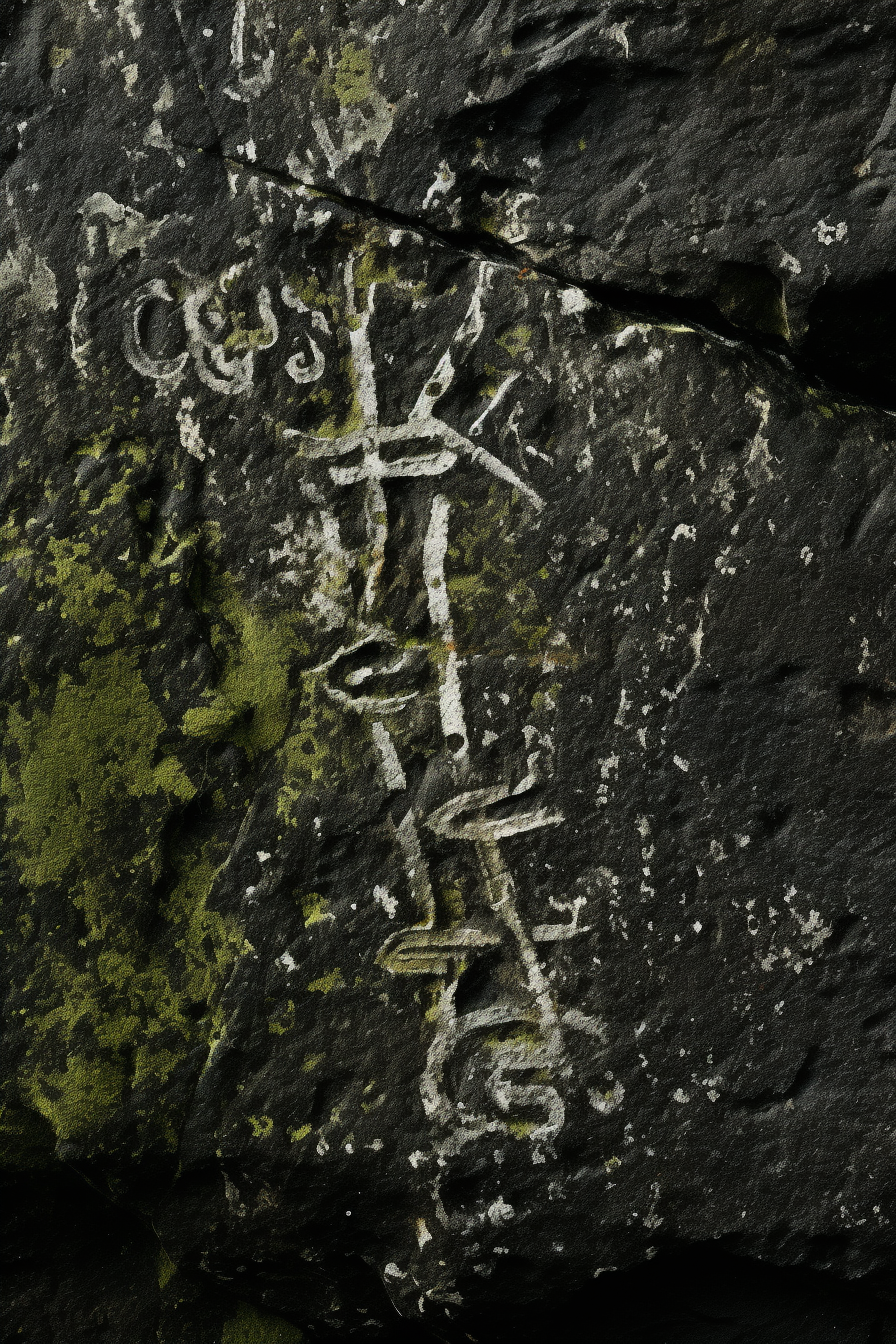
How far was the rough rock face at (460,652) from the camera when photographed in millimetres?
1723

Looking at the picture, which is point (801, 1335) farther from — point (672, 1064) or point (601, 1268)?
point (672, 1064)

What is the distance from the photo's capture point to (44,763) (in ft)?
6.14

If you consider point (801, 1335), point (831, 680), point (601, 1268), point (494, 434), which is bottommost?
point (801, 1335)

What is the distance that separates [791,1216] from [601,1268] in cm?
30

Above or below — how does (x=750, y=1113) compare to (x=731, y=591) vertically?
below

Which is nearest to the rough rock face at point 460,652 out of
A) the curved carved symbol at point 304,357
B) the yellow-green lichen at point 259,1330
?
the curved carved symbol at point 304,357

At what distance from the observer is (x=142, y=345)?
183cm

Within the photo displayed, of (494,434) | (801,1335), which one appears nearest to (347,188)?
(494,434)

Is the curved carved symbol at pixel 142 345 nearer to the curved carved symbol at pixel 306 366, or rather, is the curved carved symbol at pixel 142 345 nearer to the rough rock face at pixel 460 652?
the rough rock face at pixel 460 652

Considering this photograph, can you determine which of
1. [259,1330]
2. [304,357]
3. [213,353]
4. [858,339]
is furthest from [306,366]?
[259,1330]

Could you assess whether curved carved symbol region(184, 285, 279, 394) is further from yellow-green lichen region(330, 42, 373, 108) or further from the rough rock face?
yellow-green lichen region(330, 42, 373, 108)

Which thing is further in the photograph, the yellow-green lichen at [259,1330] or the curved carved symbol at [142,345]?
the yellow-green lichen at [259,1330]

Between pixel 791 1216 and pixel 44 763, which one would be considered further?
pixel 44 763

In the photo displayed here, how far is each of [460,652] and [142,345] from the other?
0.70 meters
